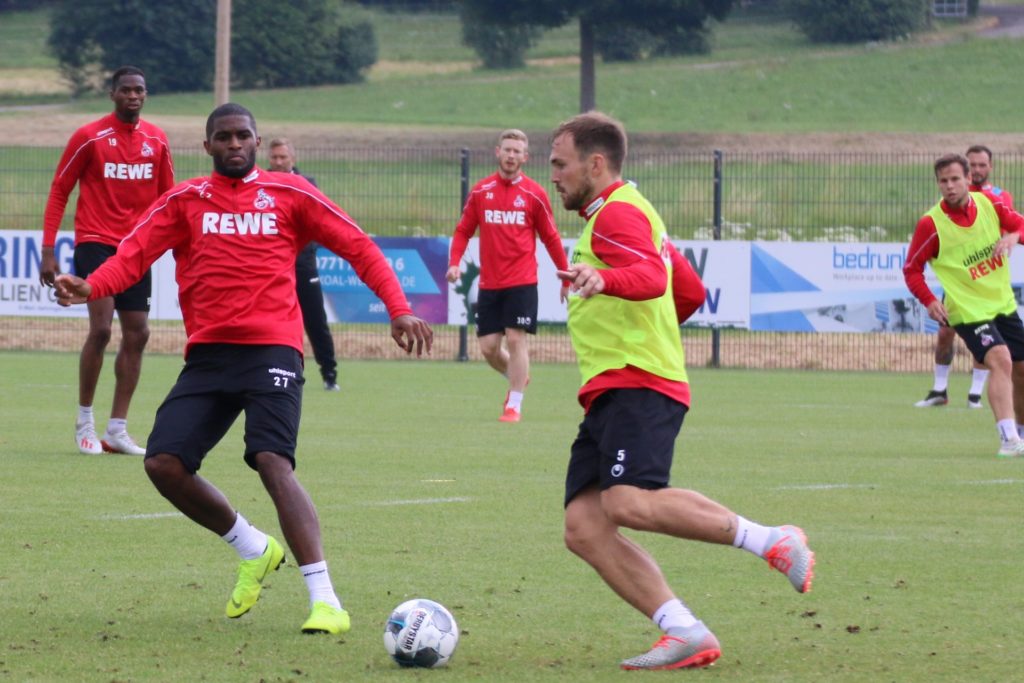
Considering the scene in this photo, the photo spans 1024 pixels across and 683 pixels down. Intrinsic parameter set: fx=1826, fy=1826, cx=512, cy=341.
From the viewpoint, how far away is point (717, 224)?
2238 cm

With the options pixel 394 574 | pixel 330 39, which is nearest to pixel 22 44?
pixel 330 39

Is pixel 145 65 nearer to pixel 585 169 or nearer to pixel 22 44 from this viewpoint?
pixel 22 44

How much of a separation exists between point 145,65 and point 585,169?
6927 centimetres

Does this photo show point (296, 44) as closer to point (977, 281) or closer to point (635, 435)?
point (977, 281)

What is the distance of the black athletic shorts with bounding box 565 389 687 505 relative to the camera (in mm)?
5719

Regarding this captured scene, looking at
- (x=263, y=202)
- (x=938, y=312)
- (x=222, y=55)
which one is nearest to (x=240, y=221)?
(x=263, y=202)

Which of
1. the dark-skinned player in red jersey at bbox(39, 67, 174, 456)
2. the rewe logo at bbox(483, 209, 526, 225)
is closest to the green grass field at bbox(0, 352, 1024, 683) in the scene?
the dark-skinned player in red jersey at bbox(39, 67, 174, 456)

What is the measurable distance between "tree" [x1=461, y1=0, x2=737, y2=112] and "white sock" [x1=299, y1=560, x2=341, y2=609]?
167 feet

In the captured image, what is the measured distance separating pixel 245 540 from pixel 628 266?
188 cm

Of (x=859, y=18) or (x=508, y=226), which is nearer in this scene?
(x=508, y=226)

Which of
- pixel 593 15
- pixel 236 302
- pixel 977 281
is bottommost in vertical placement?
pixel 977 281

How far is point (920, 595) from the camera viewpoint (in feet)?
22.6

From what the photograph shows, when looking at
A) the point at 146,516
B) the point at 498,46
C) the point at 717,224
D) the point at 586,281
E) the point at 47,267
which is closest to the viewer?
the point at 586,281

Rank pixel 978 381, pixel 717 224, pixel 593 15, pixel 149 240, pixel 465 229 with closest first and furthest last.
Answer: pixel 149 240 < pixel 465 229 < pixel 978 381 < pixel 717 224 < pixel 593 15
